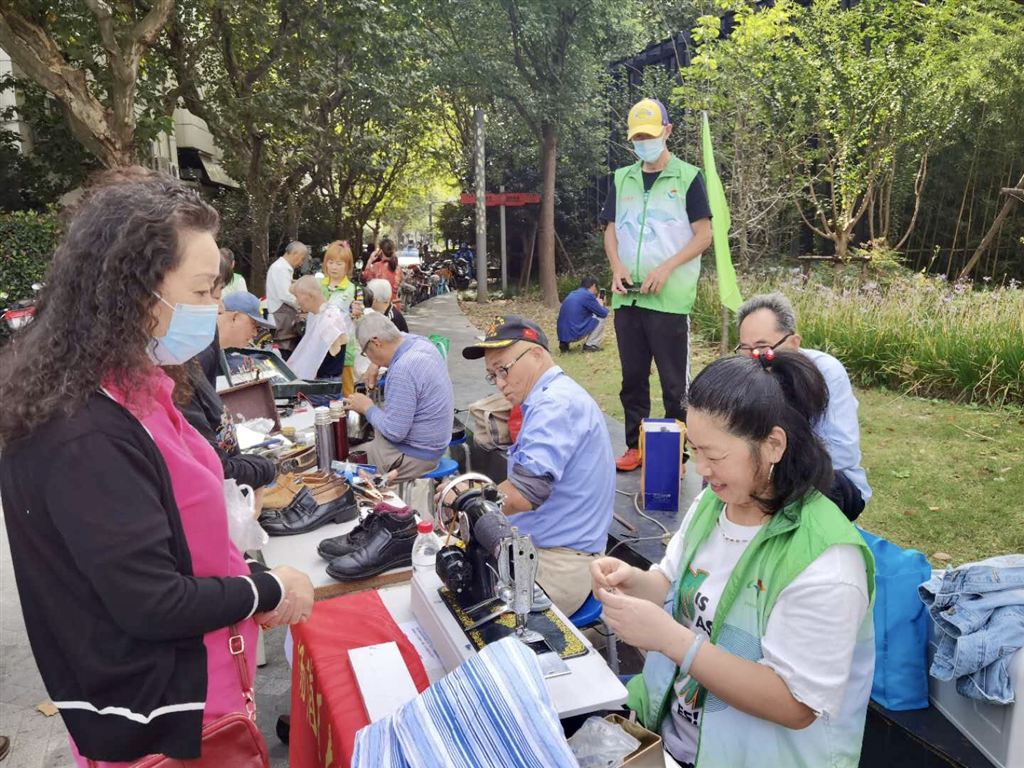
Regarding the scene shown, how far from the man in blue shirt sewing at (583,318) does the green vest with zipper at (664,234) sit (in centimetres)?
537

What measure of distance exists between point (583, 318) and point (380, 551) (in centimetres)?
793

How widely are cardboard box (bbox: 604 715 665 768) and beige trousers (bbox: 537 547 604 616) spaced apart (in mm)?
1209

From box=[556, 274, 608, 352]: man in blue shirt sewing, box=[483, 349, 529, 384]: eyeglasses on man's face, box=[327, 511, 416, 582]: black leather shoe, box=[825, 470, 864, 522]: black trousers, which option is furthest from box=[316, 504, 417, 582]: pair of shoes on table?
box=[556, 274, 608, 352]: man in blue shirt sewing

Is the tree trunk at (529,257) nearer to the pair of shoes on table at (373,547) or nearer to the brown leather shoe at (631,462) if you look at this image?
the brown leather shoe at (631,462)

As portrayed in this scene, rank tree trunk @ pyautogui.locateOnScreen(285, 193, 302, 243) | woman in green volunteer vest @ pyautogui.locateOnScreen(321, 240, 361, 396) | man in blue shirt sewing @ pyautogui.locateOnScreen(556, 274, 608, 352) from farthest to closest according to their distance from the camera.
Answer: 1. tree trunk @ pyautogui.locateOnScreen(285, 193, 302, 243)
2. man in blue shirt sewing @ pyautogui.locateOnScreen(556, 274, 608, 352)
3. woman in green volunteer vest @ pyautogui.locateOnScreen(321, 240, 361, 396)

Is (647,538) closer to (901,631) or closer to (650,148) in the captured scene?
(901,631)

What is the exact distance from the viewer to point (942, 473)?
5.04m

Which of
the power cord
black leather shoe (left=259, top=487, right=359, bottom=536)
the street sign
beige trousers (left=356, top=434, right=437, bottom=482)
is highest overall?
the street sign

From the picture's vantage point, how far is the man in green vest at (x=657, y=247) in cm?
435

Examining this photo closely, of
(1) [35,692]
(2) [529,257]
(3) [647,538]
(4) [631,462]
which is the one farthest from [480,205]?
(1) [35,692]

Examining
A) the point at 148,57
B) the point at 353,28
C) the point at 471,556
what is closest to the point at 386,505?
the point at 471,556

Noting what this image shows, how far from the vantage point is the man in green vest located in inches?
171

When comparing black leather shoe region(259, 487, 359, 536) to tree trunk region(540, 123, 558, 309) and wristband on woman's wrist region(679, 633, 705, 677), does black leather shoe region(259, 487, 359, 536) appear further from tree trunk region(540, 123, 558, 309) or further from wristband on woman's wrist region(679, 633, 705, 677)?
tree trunk region(540, 123, 558, 309)

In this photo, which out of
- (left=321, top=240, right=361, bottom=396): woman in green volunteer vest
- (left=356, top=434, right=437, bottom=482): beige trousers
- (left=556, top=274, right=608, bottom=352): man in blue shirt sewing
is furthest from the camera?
(left=556, top=274, right=608, bottom=352): man in blue shirt sewing
